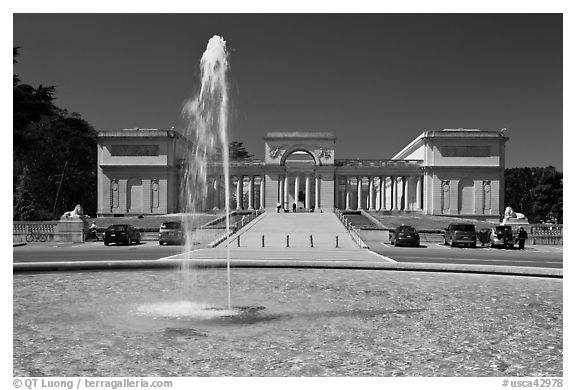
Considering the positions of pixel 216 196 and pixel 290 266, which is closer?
pixel 290 266

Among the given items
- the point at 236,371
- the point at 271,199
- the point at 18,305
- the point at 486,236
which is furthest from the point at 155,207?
the point at 236,371

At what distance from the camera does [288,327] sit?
11766 millimetres

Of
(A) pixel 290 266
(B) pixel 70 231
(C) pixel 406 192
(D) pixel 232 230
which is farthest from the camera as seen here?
(C) pixel 406 192

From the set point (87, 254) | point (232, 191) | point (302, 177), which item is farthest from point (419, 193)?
point (87, 254)

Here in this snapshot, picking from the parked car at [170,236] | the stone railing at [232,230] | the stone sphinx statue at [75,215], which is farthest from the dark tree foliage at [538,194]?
the stone sphinx statue at [75,215]

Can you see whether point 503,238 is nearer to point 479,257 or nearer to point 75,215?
point 479,257

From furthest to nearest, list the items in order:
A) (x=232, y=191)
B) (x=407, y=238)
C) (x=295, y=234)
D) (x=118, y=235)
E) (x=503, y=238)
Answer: (x=232, y=191), (x=295, y=234), (x=118, y=235), (x=503, y=238), (x=407, y=238)

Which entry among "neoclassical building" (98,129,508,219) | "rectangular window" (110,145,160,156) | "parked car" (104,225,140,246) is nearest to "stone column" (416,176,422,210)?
"neoclassical building" (98,129,508,219)

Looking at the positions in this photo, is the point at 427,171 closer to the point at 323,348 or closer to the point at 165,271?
the point at 165,271

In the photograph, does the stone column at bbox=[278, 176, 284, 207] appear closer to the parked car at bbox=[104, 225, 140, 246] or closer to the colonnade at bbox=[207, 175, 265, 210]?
the colonnade at bbox=[207, 175, 265, 210]

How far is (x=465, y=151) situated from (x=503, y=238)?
59945 millimetres

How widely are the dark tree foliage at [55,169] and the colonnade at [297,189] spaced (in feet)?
104

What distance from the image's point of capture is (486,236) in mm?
40875

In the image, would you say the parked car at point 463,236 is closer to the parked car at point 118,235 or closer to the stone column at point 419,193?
the parked car at point 118,235
